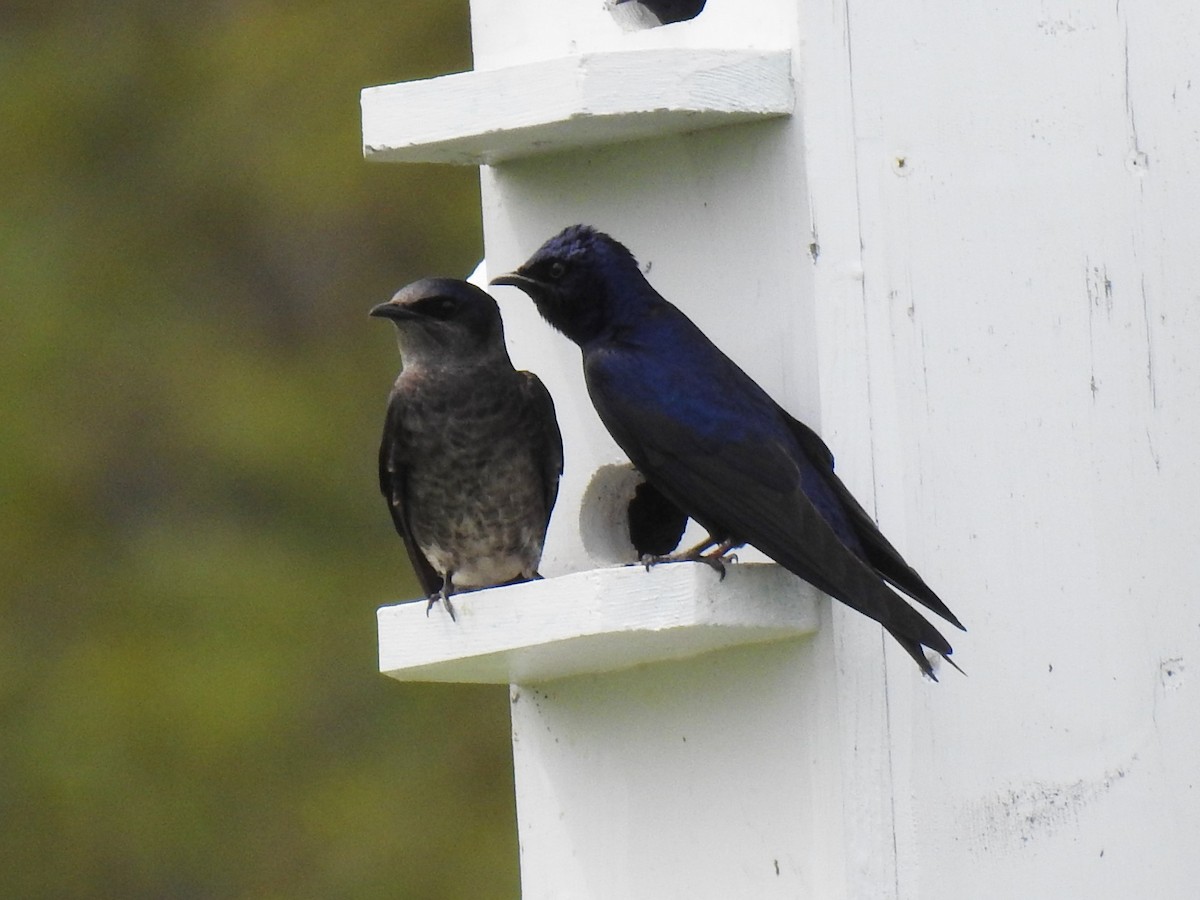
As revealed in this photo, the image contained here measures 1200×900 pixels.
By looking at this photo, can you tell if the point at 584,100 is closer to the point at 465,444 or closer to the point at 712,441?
the point at 712,441

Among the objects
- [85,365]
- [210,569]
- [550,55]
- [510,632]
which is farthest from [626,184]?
[85,365]

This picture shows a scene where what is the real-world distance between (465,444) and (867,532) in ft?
2.68

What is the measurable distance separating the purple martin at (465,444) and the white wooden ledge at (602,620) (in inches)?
12.3

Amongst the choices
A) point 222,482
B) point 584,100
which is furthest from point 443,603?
point 222,482

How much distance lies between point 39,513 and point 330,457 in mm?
924

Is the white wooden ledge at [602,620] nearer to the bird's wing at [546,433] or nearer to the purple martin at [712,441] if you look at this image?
the purple martin at [712,441]

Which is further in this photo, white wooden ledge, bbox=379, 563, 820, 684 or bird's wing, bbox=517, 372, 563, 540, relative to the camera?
bird's wing, bbox=517, 372, 563, 540

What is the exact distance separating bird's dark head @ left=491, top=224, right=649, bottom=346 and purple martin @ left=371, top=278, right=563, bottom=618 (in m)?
0.25

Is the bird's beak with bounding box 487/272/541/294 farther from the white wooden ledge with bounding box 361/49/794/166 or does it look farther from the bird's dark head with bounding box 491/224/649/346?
the white wooden ledge with bounding box 361/49/794/166

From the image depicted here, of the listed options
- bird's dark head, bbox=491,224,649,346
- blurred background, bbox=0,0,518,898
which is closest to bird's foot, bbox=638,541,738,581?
bird's dark head, bbox=491,224,649,346

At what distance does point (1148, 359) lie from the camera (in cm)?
328

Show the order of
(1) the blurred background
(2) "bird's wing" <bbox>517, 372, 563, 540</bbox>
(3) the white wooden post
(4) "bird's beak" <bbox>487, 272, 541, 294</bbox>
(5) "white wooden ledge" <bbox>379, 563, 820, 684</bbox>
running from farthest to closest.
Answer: (1) the blurred background < (2) "bird's wing" <bbox>517, 372, 563, 540</bbox> < (4) "bird's beak" <bbox>487, 272, 541, 294</bbox> < (3) the white wooden post < (5) "white wooden ledge" <bbox>379, 563, 820, 684</bbox>

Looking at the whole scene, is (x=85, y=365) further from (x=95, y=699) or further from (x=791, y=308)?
(x=791, y=308)

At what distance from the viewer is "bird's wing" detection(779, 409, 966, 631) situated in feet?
9.68
